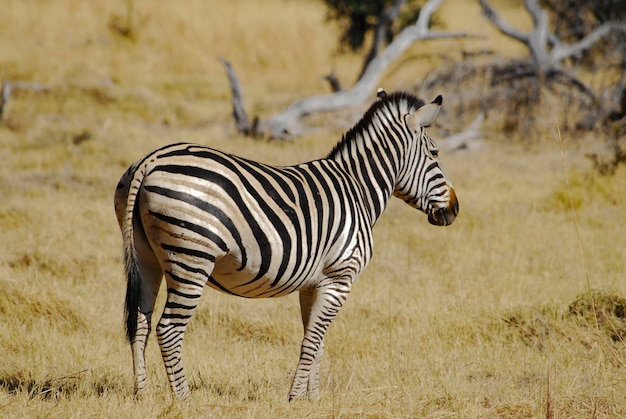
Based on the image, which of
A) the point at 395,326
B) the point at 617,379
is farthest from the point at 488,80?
the point at 617,379

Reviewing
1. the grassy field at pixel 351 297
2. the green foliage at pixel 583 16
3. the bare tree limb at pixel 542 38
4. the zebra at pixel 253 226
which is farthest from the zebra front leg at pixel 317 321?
the green foliage at pixel 583 16

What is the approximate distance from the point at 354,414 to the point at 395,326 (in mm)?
2181

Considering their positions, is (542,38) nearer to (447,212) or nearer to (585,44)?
(585,44)

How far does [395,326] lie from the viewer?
6.53 metres

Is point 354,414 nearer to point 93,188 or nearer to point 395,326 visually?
point 395,326

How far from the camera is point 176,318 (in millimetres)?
4402

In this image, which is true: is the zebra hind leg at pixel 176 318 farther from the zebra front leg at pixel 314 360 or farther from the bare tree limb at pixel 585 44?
the bare tree limb at pixel 585 44

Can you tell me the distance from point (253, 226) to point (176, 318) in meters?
0.70

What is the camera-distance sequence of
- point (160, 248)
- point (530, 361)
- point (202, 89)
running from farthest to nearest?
1. point (202, 89)
2. point (530, 361)
3. point (160, 248)

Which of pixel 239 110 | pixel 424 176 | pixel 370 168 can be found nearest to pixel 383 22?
pixel 239 110

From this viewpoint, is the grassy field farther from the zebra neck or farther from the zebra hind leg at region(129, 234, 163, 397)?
the zebra neck

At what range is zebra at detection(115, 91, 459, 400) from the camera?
424 centimetres

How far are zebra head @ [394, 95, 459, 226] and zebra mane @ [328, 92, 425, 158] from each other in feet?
0.24

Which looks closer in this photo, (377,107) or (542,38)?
(377,107)
